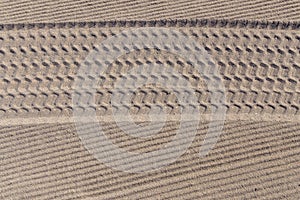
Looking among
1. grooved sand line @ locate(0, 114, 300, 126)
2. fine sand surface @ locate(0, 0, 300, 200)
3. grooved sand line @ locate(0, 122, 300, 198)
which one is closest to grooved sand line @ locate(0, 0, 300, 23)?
fine sand surface @ locate(0, 0, 300, 200)

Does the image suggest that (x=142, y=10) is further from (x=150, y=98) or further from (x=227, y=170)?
(x=227, y=170)

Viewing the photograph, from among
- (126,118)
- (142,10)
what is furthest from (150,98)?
(142,10)

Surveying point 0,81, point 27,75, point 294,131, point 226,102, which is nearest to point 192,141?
point 226,102

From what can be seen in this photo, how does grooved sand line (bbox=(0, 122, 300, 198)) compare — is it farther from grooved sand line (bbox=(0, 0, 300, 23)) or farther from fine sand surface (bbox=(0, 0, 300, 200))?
grooved sand line (bbox=(0, 0, 300, 23))

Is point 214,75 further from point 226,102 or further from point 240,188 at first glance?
point 240,188

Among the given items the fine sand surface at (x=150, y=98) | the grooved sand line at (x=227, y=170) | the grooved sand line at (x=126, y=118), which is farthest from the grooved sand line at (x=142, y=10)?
the grooved sand line at (x=227, y=170)

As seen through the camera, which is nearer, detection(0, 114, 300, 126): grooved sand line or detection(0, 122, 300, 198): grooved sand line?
detection(0, 122, 300, 198): grooved sand line

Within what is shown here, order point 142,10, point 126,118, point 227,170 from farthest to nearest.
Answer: point 142,10, point 126,118, point 227,170

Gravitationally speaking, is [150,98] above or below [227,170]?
above

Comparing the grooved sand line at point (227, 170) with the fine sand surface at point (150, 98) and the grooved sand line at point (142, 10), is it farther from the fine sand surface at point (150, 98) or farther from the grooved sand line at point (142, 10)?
the grooved sand line at point (142, 10)
